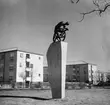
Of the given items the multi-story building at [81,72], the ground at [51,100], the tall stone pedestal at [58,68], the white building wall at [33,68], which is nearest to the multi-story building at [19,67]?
the white building wall at [33,68]

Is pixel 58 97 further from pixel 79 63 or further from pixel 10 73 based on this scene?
pixel 79 63

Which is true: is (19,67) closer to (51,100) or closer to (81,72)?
(81,72)

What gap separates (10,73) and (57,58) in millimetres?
38866

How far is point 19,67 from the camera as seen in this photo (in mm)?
49719

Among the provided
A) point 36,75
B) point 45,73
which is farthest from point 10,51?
point 45,73

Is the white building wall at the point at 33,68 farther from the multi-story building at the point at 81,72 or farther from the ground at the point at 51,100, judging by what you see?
the ground at the point at 51,100

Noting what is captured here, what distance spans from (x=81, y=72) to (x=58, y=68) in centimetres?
6360

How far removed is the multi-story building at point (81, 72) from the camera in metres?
73.5

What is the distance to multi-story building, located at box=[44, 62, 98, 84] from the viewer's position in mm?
73500

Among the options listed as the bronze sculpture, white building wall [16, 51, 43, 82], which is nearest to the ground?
the bronze sculpture

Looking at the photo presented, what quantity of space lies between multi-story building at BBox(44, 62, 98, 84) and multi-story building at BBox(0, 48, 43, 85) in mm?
24221

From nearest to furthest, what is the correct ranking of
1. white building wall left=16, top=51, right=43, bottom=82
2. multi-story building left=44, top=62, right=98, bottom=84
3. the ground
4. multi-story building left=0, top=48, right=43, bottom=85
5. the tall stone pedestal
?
the ground, the tall stone pedestal, multi-story building left=0, top=48, right=43, bottom=85, white building wall left=16, top=51, right=43, bottom=82, multi-story building left=44, top=62, right=98, bottom=84

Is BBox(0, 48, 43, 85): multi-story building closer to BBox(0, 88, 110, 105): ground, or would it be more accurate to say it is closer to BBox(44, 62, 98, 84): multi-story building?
BBox(44, 62, 98, 84): multi-story building

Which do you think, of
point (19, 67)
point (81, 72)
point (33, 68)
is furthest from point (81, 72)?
point (19, 67)
